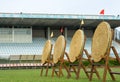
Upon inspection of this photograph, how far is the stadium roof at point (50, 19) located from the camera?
147 ft

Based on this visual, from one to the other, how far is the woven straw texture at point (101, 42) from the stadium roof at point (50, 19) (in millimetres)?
35427

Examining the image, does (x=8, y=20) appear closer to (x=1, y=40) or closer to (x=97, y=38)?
(x=1, y=40)

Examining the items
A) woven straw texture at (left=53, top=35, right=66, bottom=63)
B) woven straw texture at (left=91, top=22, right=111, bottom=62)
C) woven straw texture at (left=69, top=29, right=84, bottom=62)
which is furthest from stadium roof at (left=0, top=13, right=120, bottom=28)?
woven straw texture at (left=91, top=22, right=111, bottom=62)

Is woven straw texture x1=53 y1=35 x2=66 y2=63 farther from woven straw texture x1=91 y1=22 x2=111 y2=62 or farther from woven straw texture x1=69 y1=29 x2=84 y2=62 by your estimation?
woven straw texture x1=91 y1=22 x2=111 y2=62

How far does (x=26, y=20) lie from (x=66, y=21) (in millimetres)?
5086

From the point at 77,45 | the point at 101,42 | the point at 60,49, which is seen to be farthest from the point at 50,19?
the point at 101,42

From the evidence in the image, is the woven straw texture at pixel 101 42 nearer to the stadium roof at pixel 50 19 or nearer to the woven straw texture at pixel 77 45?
the woven straw texture at pixel 77 45

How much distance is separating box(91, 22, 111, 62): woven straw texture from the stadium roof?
3543 centimetres

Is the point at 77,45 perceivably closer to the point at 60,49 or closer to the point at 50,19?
the point at 60,49

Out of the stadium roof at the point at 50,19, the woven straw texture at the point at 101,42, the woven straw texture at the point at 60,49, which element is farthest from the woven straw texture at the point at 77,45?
the stadium roof at the point at 50,19

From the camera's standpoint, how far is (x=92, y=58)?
9.45 meters

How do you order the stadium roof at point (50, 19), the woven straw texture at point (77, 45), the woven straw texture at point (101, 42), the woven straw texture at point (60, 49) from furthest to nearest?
1. the stadium roof at point (50, 19)
2. the woven straw texture at point (60, 49)
3. the woven straw texture at point (77, 45)
4. the woven straw texture at point (101, 42)

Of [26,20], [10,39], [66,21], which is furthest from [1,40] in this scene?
[66,21]

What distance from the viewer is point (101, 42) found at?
29.4ft
